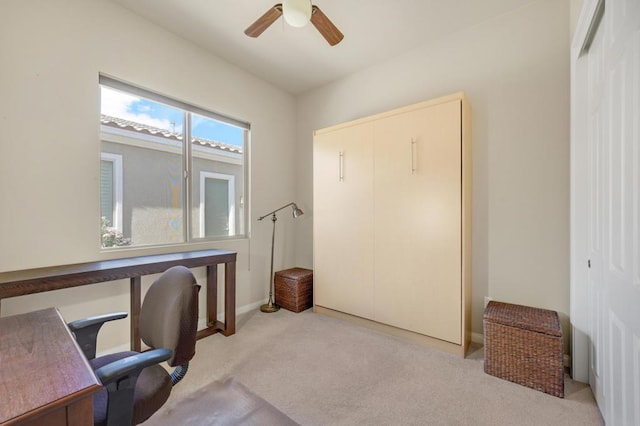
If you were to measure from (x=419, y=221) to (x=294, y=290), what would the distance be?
1623mm

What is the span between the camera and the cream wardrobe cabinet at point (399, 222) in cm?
220

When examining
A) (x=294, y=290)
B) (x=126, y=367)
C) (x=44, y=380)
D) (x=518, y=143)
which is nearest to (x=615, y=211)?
(x=518, y=143)

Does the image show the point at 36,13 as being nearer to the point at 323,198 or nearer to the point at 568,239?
the point at 323,198

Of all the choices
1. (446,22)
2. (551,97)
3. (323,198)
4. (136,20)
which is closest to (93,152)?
(136,20)

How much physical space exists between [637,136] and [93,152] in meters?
3.09

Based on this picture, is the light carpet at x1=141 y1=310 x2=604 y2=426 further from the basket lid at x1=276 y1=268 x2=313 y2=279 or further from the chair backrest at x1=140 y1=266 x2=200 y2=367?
the basket lid at x1=276 y1=268 x2=313 y2=279

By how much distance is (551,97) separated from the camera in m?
2.11

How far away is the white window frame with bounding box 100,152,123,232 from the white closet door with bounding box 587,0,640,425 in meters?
3.13

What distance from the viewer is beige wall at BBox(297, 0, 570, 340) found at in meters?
2.09

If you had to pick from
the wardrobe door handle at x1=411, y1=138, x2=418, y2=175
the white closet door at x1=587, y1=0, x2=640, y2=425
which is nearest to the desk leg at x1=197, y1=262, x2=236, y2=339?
the wardrobe door handle at x1=411, y1=138, x2=418, y2=175

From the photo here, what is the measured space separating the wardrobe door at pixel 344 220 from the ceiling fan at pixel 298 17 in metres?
0.93

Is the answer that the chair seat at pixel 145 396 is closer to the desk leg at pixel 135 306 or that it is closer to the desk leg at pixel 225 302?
the desk leg at pixel 135 306

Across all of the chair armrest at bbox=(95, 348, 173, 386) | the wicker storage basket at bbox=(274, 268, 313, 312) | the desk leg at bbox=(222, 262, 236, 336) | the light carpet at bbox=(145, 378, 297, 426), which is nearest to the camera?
the chair armrest at bbox=(95, 348, 173, 386)

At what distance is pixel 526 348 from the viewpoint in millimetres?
Result: 1786
